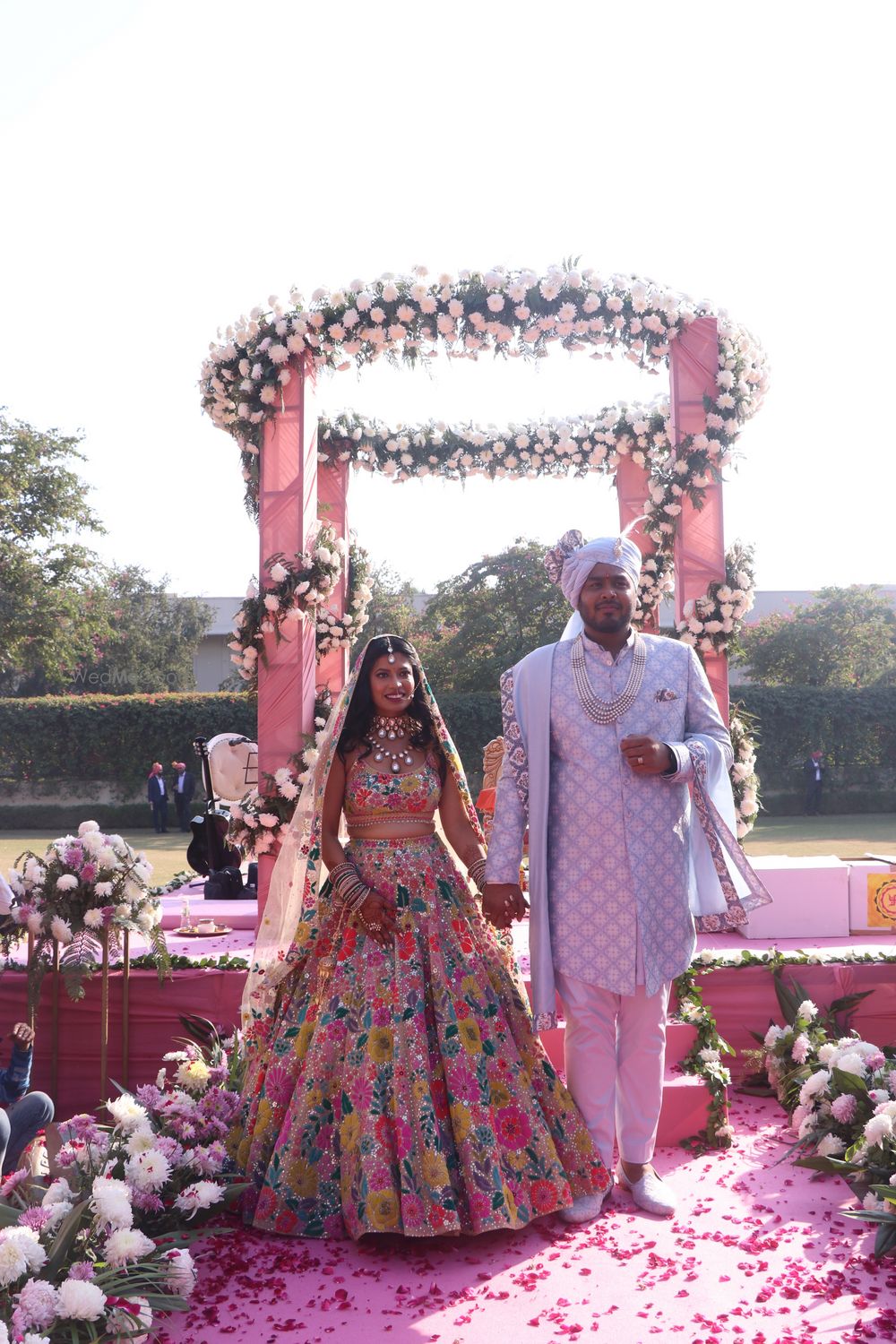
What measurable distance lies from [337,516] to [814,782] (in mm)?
13710

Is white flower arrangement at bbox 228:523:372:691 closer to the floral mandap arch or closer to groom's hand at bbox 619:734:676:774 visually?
the floral mandap arch

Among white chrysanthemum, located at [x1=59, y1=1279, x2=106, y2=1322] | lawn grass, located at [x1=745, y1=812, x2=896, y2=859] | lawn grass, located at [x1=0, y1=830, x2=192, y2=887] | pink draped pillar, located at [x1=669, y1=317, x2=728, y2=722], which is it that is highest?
pink draped pillar, located at [x1=669, y1=317, x2=728, y2=722]

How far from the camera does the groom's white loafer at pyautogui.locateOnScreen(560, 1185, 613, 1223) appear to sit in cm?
337

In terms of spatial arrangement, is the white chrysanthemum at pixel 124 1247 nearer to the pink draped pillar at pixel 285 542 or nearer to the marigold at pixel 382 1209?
the marigold at pixel 382 1209

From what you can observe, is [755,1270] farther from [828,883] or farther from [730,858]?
[828,883]

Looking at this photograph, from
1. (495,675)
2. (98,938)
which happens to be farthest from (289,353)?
(495,675)

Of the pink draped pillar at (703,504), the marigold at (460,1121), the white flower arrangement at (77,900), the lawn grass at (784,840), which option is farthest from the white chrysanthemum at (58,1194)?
the lawn grass at (784,840)

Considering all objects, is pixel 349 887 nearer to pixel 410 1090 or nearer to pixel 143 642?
pixel 410 1090

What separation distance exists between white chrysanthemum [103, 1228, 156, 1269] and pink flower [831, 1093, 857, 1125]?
2275mm

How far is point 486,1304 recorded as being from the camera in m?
2.91

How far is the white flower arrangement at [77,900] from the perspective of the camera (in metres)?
4.20

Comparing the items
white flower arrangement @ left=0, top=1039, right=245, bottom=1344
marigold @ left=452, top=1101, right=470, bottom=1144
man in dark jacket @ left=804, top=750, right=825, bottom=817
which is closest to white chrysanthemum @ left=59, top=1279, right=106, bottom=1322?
white flower arrangement @ left=0, top=1039, right=245, bottom=1344

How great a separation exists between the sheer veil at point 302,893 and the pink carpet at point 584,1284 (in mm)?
793

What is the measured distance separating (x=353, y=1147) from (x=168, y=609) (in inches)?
1234
